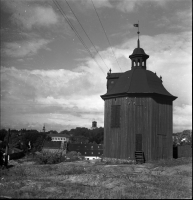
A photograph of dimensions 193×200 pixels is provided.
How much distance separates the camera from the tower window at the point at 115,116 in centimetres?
2960

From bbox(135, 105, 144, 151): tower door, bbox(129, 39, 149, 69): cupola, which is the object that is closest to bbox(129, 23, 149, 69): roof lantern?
bbox(129, 39, 149, 69): cupola

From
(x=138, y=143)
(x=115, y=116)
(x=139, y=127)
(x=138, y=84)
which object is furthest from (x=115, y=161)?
(x=138, y=84)

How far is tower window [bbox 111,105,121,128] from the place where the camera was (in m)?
29.6

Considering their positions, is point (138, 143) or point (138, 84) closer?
point (138, 143)

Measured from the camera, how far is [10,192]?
12.2 meters

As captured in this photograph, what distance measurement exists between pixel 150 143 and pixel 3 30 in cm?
1755

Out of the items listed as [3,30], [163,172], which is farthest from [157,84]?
[3,30]

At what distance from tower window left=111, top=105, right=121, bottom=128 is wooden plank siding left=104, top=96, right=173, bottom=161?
331 mm

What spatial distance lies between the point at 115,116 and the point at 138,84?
432cm

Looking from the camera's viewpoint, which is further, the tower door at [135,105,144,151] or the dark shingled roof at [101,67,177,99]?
the dark shingled roof at [101,67,177,99]

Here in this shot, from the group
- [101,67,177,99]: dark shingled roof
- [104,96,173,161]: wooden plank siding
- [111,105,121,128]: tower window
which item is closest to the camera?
[104,96,173,161]: wooden plank siding

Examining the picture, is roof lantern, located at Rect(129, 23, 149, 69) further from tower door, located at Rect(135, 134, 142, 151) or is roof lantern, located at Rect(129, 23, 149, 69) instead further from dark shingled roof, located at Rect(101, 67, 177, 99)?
tower door, located at Rect(135, 134, 142, 151)

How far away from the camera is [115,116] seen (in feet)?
98.1

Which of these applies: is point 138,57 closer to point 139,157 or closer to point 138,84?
point 138,84
